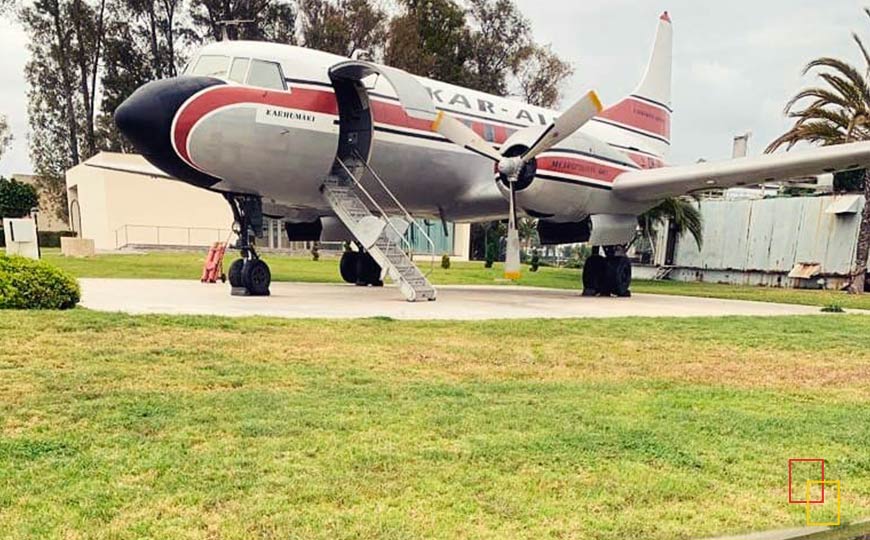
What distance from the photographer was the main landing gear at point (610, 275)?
17.0 meters

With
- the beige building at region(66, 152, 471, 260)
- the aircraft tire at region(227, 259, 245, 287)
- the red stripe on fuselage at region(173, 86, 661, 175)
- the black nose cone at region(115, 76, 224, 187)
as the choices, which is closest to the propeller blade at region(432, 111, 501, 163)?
the red stripe on fuselage at region(173, 86, 661, 175)

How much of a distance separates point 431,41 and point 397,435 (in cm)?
4010

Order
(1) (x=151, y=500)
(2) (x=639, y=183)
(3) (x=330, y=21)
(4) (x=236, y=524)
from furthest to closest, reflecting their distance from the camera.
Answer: (3) (x=330, y=21), (2) (x=639, y=183), (1) (x=151, y=500), (4) (x=236, y=524)

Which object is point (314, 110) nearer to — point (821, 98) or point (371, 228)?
point (371, 228)

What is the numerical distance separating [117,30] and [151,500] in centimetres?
4660

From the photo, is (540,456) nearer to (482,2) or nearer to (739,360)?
(739,360)

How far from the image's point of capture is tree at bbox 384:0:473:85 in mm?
38406

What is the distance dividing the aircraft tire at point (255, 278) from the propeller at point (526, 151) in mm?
4754

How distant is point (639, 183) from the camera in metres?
15.6

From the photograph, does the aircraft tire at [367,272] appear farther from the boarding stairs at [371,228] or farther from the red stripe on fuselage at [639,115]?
the red stripe on fuselage at [639,115]

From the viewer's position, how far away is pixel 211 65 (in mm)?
12195

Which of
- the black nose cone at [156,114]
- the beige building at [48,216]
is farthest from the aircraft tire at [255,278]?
the beige building at [48,216]

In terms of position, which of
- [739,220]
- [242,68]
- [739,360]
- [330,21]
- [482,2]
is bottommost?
[739,360]

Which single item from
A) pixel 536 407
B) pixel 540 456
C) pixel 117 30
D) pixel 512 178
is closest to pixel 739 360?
pixel 536 407
